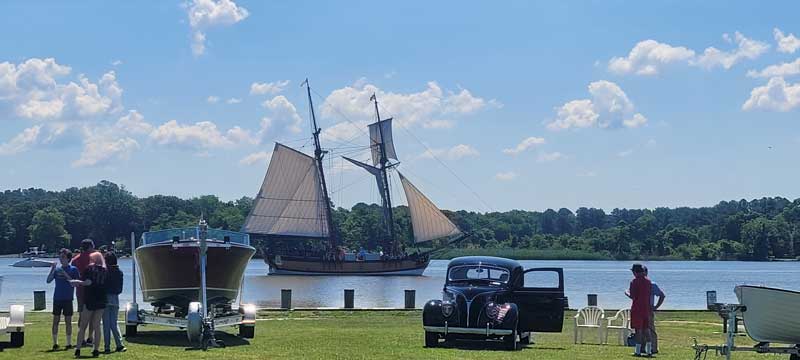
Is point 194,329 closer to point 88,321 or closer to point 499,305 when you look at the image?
point 88,321

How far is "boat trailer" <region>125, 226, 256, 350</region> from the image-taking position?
56.7 feet

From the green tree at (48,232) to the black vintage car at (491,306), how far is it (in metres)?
124

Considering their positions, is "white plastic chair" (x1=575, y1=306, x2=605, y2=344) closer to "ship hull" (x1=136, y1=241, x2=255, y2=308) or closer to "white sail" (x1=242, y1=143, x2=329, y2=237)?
"ship hull" (x1=136, y1=241, x2=255, y2=308)

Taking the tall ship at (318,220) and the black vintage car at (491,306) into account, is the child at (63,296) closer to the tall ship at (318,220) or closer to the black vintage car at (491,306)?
the black vintage car at (491,306)

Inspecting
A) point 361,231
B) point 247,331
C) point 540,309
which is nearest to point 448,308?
point 540,309

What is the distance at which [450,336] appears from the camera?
59.5 feet

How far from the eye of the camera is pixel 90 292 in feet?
51.9

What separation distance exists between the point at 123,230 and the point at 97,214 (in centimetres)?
404

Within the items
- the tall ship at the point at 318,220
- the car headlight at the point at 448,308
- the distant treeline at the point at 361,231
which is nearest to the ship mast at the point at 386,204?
the tall ship at the point at 318,220

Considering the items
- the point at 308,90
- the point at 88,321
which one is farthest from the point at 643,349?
the point at 308,90

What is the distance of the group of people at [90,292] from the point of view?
15836 millimetres

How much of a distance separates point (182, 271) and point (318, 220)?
65094mm

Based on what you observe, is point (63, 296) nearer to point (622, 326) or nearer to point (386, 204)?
point (622, 326)

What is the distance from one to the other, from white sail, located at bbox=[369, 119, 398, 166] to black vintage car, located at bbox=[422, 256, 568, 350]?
7675cm
